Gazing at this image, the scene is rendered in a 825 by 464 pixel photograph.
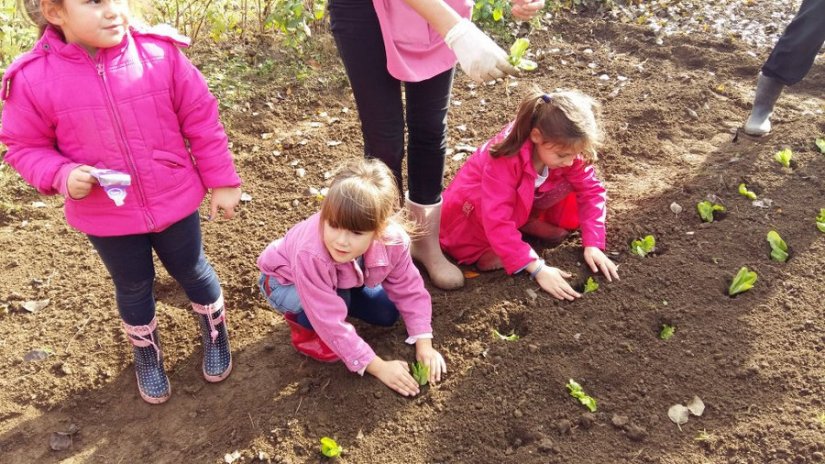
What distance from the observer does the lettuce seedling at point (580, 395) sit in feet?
8.01

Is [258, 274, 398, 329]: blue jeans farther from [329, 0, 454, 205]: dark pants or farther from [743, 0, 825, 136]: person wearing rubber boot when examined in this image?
[743, 0, 825, 136]: person wearing rubber boot

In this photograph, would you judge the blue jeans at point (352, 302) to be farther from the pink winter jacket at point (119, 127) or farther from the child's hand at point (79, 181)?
the child's hand at point (79, 181)

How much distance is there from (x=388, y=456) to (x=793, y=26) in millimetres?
3266

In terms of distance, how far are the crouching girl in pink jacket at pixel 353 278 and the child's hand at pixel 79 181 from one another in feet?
2.33

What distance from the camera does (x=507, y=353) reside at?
2.67 metres

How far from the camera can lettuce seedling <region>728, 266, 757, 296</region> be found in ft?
9.24

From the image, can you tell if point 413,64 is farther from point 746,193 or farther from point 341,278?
point 746,193

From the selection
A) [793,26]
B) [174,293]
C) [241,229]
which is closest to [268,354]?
[174,293]

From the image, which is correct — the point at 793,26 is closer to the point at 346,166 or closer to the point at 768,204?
the point at 768,204

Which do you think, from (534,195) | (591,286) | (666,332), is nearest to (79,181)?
(534,195)

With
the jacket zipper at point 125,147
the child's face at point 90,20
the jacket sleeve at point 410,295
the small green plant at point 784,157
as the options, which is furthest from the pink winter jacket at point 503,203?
the child's face at point 90,20

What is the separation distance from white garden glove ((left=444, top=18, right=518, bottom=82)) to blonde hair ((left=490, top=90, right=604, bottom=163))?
23.4 inches

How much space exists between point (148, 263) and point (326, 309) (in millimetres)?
648

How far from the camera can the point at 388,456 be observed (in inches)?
92.2
